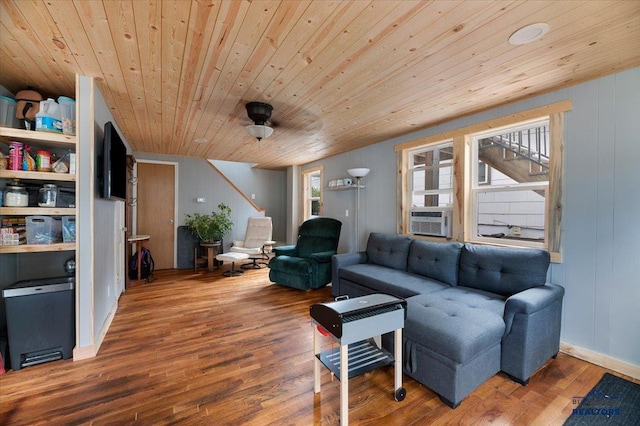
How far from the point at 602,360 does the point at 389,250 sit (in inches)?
80.6

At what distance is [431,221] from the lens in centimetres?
349

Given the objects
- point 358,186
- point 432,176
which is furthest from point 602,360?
point 358,186

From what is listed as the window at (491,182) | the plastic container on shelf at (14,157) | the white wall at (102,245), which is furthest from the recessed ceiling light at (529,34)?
the plastic container on shelf at (14,157)

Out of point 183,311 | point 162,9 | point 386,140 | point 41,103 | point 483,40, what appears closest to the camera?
point 162,9

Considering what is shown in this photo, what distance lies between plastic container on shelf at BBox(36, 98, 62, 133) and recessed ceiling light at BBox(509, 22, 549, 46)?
3.44 m

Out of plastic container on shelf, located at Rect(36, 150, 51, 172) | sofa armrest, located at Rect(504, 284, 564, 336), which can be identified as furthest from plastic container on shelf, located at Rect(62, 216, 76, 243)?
sofa armrest, located at Rect(504, 284, 564, 336)

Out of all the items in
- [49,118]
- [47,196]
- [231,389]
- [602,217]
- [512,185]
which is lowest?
[231,389]

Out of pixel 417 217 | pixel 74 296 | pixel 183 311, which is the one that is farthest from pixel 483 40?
pixel 183 311

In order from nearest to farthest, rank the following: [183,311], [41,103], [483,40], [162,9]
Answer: [162,9], [483,40], [41,103], [183,311]

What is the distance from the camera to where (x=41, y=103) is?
2170mm

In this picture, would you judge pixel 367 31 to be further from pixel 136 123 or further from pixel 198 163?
pixel 198 163

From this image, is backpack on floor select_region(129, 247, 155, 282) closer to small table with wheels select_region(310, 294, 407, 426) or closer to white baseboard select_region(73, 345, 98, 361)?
white baseboard select_region(73, 345, 98, 361)

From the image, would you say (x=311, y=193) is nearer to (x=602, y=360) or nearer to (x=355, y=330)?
(x=355, y=330)

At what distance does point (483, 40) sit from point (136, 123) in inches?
148
